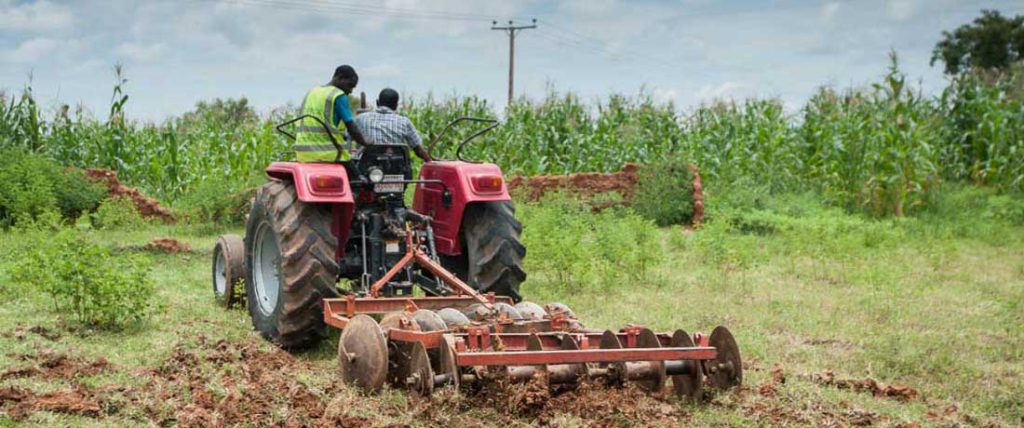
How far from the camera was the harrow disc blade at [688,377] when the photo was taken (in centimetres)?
533

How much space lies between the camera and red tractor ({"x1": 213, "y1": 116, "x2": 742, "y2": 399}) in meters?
5.09

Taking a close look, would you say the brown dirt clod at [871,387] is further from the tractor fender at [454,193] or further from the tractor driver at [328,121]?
the tractor driver at [328,121]

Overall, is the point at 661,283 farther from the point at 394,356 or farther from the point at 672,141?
the point at 672,141

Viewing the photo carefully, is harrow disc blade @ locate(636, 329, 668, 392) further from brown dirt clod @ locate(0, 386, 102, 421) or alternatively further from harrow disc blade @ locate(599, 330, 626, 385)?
brown dirt clod @ locate(0, 386, 102, 421)


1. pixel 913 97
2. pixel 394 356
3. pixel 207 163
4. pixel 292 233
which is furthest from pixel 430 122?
pixel 394 356

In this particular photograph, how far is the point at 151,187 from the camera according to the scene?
56.9ft

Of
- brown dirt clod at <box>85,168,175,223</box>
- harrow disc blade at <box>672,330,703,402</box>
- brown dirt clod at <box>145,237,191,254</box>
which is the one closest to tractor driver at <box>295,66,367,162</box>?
harrow disc blade at <box>672,330,703,402</box>

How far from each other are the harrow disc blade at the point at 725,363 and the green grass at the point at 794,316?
11 centimetres

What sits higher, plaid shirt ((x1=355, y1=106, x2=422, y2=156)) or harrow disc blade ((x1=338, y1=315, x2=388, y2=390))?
plaid shirt ((x1=355, y1=106, x2=422, y2=156))

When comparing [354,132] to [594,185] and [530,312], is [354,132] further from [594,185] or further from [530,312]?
[594,185]

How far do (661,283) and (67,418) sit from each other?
639cm

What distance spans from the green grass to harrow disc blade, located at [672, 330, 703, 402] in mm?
96

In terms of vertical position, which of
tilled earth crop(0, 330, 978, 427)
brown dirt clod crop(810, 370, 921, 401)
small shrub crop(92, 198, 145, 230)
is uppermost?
small shrub crop(92, 198, 145, 230)

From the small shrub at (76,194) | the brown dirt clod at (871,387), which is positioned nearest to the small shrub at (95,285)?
the brown dirt clod at (871,387)
